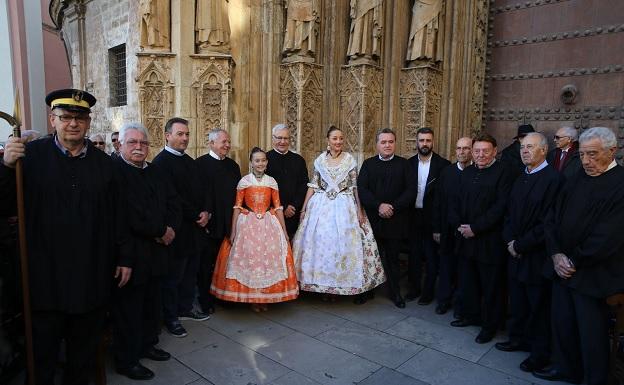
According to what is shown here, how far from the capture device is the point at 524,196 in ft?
11.9

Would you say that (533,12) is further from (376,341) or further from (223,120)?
(376,341)

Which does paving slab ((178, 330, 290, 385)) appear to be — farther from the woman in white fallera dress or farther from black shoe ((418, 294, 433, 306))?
black shoe ((418, 294, 433, 306))

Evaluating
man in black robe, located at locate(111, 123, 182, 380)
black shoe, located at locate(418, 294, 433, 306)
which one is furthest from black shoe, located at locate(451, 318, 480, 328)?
man in black robe, located at locate(111, 123, 182, 380)

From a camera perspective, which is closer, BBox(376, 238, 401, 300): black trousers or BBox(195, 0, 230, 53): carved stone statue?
BBox(376, 238, 401, 300): black trousers

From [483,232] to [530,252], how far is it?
1.67 feet

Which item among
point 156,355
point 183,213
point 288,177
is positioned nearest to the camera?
point 156,355

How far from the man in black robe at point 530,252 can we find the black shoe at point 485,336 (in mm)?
142

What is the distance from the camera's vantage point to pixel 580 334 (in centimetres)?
309

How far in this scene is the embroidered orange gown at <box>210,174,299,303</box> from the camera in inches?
172

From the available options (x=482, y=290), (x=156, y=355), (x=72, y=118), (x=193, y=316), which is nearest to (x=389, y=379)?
(x=482, y=290)

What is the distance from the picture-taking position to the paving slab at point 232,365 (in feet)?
10.8

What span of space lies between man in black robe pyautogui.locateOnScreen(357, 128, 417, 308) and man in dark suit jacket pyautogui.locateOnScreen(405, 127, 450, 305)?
0.59ft

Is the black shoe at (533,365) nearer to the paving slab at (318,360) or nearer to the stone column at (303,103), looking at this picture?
the paving slab at (318,360)

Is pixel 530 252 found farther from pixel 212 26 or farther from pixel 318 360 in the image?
pixel 212 26
